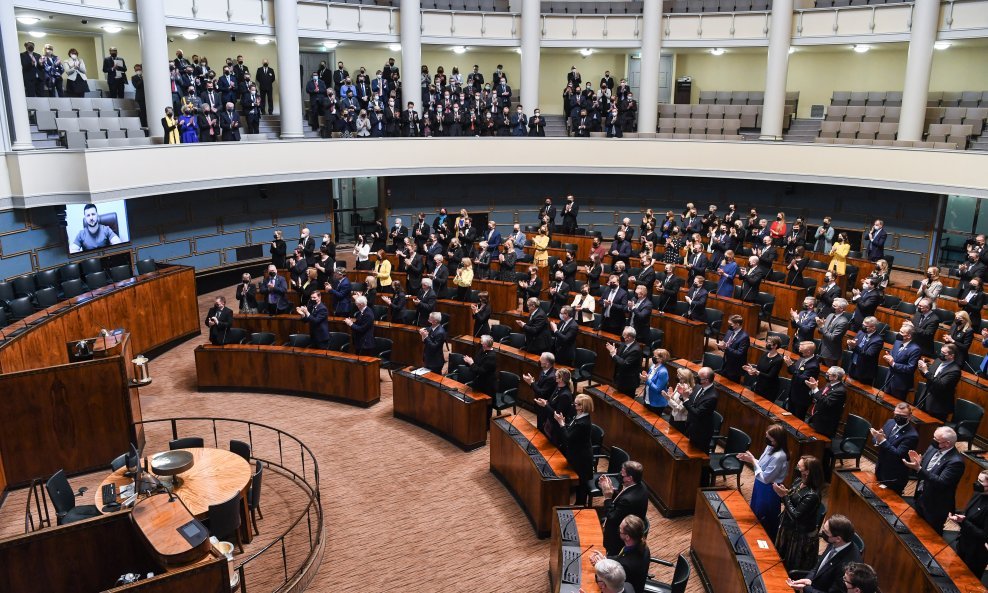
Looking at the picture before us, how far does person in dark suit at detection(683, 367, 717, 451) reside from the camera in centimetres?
801

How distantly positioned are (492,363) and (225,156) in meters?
9.90

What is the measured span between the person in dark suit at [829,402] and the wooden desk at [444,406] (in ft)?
13.4

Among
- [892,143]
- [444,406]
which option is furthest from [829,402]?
[892,143]

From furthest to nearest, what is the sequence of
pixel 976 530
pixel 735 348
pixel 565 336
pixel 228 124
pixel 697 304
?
pixel 228 124, pixel 697 304, pixel 565 336, pixel 735 348, pixel 976 530

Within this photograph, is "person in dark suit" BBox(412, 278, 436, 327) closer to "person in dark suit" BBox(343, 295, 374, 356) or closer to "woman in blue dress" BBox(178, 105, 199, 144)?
"person in dark suit" BBox(343, 295, 374, 356)

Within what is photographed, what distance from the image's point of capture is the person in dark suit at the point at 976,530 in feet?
19.7

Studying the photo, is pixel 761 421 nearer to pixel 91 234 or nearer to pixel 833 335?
pixel 833 335

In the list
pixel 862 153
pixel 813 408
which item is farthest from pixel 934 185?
pixel 813 408

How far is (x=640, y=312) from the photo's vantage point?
11.6 m

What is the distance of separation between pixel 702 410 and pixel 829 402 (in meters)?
1.48

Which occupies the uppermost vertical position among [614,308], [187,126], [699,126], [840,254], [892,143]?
[699,126]

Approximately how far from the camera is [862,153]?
1803cm

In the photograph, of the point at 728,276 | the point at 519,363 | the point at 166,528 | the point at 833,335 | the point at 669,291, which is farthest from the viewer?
the point at 728,276

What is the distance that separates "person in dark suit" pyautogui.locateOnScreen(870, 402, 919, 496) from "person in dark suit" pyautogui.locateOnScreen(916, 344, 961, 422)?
1807 mm
